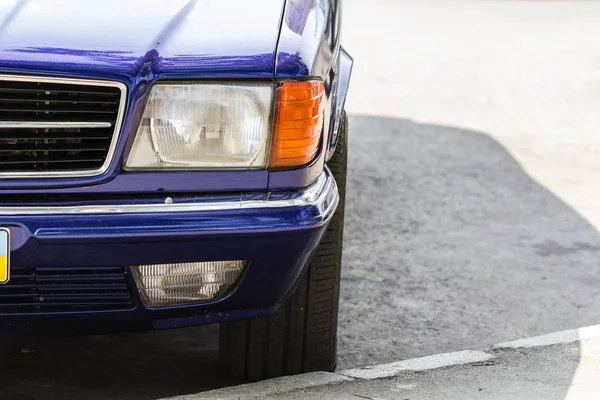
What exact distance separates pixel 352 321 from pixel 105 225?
5.56 ft

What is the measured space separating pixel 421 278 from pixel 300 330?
1450 mm

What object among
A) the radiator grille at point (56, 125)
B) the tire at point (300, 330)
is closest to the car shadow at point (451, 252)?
the tire at point (300, 330)

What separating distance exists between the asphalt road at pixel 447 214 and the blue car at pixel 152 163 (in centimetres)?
74

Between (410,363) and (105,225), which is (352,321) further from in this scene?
(105,225)

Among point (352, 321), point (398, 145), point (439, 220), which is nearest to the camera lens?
point (352, 321)

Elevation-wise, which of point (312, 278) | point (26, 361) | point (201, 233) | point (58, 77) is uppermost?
point (58, 77)

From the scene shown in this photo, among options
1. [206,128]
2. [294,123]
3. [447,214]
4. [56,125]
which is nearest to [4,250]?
[56,125]

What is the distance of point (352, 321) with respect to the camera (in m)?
4.32

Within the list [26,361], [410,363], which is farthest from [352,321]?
[26,361]

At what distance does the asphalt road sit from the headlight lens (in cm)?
99

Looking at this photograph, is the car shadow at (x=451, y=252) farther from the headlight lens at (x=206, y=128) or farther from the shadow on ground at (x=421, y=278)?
the headlight lens at (x=206, y=128)

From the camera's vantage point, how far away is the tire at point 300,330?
3.42 metres

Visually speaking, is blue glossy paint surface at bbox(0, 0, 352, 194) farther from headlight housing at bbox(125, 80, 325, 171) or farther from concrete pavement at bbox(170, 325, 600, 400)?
concrete pavement at bbox(170, 325, 600, 400)

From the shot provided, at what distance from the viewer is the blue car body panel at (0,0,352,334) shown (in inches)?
111
